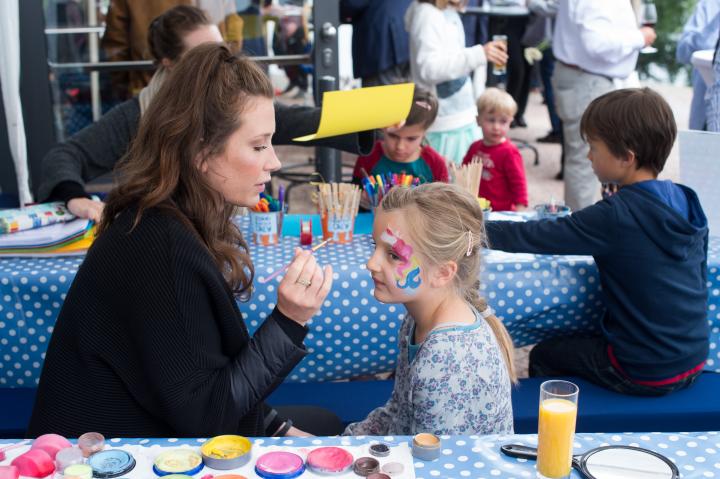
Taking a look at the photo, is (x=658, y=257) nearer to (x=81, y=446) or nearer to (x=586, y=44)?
(x=81, y=446)

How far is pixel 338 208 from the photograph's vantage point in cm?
253

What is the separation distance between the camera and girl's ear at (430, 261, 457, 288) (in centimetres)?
173

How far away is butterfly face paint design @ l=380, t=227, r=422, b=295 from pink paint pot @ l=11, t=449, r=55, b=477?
0.78 m

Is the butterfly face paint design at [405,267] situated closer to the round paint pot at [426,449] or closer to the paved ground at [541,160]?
the round paint pot at [426,449]

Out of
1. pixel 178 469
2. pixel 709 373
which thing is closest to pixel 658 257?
pixel 709 373

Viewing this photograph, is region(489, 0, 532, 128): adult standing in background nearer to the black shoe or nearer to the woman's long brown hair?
the black shoe

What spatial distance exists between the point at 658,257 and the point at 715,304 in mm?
432

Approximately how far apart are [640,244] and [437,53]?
1.96 meters

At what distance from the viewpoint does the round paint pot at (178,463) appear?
1.27m

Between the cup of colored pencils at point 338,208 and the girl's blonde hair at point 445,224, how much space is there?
725 mm

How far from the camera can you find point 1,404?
2.28 metres

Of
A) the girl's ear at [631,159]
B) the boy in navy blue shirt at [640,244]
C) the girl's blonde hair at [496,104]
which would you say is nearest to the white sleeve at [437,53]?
the girl's blonde hair at [496,104]

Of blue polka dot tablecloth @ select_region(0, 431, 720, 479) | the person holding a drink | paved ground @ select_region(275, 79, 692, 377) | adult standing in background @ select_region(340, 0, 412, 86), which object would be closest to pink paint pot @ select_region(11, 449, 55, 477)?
blue polka dot tablecloth @ select_region(0, 431, 720, 479)

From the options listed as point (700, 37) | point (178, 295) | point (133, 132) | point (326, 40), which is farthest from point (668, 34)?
point (178, 295)
